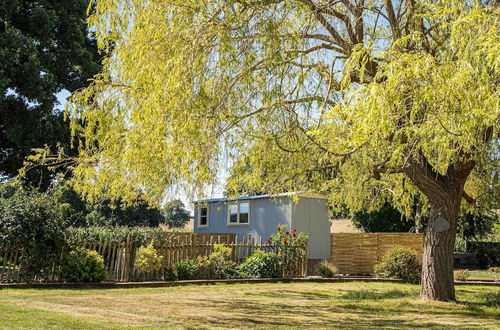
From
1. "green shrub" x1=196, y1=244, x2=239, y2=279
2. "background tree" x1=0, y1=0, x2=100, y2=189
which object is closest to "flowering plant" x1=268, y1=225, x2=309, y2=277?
"green shrub" x1=196, y1=244, x2=239, y2=279

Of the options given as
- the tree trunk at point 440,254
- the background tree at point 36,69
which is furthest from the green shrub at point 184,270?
the background tree at point 36,69

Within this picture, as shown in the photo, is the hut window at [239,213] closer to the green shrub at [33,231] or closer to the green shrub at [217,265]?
the green shrub at [217,265]

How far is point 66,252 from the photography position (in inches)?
508

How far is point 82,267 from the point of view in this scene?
12.9 metres

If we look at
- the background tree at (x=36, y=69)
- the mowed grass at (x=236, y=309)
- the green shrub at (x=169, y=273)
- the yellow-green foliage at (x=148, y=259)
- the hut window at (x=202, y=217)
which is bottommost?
→ the mowed grass at (x=236, y=309)

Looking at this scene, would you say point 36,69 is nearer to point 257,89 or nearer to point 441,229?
point 257,89

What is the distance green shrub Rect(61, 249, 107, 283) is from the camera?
504 inches

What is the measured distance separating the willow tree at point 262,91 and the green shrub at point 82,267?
2.70 m

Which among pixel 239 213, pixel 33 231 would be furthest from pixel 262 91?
pixel 239 213

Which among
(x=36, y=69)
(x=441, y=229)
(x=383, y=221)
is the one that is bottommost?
(x=441, y=229)

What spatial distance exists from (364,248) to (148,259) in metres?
10.2

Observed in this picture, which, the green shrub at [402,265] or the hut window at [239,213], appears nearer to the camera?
the green shrub at [402,265]

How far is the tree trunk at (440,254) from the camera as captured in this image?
11.6m

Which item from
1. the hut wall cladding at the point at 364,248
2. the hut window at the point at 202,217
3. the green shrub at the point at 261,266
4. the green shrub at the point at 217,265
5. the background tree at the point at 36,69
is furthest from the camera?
the hut window at the point at 202,217
